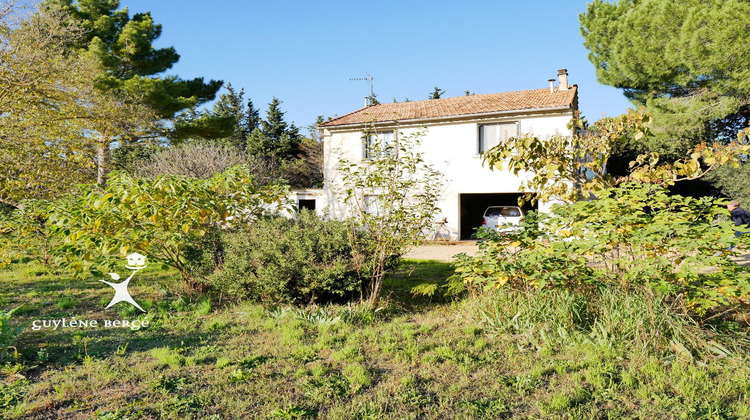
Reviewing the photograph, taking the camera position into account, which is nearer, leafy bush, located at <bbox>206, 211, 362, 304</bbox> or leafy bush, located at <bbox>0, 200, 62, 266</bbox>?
leafy bush, located at <bbox>206, 211, 362, 304</bbox>

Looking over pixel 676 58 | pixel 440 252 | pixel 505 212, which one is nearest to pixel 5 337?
pixel 440 252

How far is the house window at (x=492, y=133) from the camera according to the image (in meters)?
15.7

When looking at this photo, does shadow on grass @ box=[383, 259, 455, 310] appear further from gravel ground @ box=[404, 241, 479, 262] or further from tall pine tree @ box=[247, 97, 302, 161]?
tall pine tree @ box=[247, 97, 302, 161]

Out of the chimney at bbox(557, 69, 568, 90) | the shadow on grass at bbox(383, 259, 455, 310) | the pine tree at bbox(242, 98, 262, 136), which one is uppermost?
the pine tree at bbox(242, 98, 262, 136)

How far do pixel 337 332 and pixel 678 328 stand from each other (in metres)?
3.22

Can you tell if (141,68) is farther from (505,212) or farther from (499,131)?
(505,212)

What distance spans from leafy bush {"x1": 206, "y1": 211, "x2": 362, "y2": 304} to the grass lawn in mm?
328

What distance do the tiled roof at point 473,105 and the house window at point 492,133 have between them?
68 cm

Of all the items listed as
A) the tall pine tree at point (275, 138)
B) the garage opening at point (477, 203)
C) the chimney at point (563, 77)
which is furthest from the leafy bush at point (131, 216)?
the tall pine tree at point (275, 138)

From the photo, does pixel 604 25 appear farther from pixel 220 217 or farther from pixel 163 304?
pixel 163 304

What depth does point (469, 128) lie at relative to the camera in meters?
16.2

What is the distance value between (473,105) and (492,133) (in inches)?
67.8

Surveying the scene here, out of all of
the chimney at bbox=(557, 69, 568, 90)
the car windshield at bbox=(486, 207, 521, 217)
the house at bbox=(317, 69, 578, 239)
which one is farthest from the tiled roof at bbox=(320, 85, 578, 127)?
the car windshield at bbox=(486, 207, 521, 217)

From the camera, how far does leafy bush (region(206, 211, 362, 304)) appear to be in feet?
16.7
